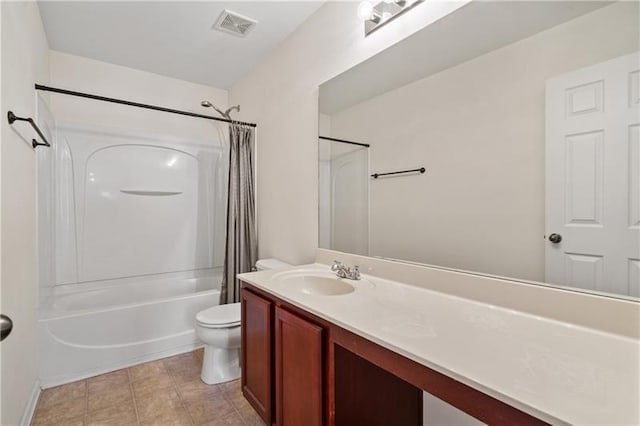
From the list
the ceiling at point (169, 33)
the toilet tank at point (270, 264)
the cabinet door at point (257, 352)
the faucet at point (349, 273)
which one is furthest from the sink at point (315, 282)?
the ceiling at point (169, 33)

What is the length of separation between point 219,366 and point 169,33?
8.30 ft

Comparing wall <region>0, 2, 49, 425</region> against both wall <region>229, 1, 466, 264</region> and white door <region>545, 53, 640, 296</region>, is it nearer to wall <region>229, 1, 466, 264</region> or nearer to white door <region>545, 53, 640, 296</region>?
wall <region>229, 1, 466, 264</region>

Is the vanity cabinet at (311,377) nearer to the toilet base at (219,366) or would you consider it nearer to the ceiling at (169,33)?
the toilet base at (219,366)

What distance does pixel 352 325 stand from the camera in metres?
0.97

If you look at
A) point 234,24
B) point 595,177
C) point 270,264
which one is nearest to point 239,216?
point 270,264

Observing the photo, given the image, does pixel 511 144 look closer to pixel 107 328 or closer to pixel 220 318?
pixel 220 318

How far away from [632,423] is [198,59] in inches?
131

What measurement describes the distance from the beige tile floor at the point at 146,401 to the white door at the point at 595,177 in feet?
5.50

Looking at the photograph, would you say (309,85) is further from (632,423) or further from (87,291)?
(87,291)

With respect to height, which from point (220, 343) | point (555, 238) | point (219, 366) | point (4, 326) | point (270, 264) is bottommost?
point (219, 366)

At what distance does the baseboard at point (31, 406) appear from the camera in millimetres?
1550

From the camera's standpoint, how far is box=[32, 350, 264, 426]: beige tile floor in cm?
163

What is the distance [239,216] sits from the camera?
8.50 ft

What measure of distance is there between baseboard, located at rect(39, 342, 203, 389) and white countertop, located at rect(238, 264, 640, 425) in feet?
5.56
